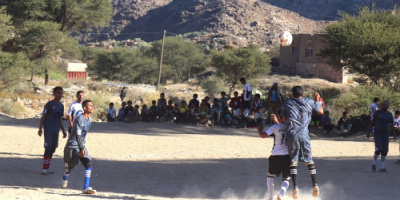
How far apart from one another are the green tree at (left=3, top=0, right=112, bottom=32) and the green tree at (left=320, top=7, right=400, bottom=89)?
2308cm

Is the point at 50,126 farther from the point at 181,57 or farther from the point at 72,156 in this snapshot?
the point at 181,57

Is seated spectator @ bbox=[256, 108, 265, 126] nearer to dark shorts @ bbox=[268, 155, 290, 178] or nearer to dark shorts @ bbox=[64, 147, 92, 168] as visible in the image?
dark shorts @ bbox=[64, 147, 92, 168]

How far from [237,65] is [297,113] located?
130ft

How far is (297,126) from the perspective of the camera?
25.3ft

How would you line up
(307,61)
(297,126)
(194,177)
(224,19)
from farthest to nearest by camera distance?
(224,19)
(307,61)
(194,177)
(297,126)

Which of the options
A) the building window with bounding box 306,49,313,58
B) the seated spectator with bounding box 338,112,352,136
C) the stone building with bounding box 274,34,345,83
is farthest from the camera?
the building window with bounding box 306,49,313,58

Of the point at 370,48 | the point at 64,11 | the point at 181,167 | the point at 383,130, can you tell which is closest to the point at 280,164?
the point at 181,167

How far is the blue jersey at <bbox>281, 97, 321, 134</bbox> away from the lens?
770cm

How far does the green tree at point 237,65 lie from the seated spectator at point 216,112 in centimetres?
2513

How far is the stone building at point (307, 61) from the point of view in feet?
200

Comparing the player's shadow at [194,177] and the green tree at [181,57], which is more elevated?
the green tree at [181,57]

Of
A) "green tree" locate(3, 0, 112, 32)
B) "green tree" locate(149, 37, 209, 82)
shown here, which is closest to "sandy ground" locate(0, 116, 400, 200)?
"green tree" locate(3, 0, 112, 32)

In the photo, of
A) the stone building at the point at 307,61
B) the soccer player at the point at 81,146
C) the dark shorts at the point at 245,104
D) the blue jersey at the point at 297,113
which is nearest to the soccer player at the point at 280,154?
the blue jersey at the point at 297,113

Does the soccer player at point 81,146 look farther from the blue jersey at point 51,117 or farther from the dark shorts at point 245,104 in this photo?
Result: the dark shorts at point 245,104
